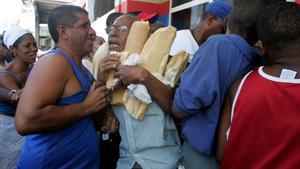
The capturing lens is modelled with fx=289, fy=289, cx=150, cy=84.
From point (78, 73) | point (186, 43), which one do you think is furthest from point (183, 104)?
point (186, 43)

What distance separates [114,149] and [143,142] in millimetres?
526

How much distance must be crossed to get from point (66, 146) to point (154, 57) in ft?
2.51

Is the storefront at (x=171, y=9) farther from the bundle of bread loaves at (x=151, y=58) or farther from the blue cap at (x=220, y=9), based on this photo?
the bundle of bread loaves at (x=151, y=58)

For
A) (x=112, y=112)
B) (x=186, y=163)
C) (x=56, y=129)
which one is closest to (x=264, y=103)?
(x=186, y=163)

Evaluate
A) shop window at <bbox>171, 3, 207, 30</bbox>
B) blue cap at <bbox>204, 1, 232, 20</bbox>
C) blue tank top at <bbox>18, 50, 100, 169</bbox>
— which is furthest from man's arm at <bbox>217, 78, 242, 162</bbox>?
shop window at <bbox>171, 3, 207, 30</bbox>

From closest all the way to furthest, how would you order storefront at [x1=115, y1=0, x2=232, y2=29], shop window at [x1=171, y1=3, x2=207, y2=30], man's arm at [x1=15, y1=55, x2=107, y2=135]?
man's arm at [x1=15, y1=55, x2=107, y2=135]
shop window at [x1=171, y1=3, x2=207, y2=30]
storefront at [x1=115, y1=0, x2=232, y2=29]

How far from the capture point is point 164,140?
1584 millimetres

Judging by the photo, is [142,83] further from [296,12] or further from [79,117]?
[296,12]

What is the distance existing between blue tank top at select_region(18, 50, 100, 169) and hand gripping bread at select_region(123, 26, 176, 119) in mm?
401

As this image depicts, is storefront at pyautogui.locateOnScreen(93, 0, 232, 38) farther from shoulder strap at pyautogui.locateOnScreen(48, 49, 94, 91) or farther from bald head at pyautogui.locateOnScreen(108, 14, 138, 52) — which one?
shoulder strap at pyautogui.locateOnScreen(48, 49, 94, 91)

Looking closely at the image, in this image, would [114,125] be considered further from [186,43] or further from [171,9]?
[171,9]

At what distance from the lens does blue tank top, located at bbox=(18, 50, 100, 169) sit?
1.73 meters

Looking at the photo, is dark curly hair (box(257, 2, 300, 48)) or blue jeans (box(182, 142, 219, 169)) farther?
blue jeans (box(182, 142, 219, 169))

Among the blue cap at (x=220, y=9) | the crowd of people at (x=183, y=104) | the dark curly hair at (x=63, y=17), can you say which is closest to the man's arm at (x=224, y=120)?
the crowd of people at (x=183, y=104)
